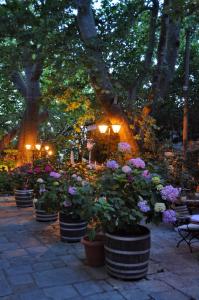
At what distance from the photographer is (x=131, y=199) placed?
4742mm

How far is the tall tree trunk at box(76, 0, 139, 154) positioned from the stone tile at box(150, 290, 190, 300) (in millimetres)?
6769

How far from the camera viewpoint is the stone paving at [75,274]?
4211mm

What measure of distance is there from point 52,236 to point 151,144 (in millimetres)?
5431

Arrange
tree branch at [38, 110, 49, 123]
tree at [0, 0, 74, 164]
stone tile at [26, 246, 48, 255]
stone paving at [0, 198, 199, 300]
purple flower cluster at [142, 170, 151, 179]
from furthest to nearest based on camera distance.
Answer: tree branch at [38, 110, 49, 123] → tree at [0, 0, 74, 164] → stone tile at [26, 246, 48, 255] → purple flower cluster at [142, 170, 151, 179] → stone paving at [0, 198, 199, 300]

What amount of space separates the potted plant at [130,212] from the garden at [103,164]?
15 mm

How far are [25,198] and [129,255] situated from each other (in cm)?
690

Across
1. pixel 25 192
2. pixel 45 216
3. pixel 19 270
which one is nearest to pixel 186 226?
pixel 19 270

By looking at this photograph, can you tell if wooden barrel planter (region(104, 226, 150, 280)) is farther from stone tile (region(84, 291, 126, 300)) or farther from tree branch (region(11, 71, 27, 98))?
tree branch (region(11, 71, 27, 98))

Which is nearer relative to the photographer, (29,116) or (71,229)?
(71,229)

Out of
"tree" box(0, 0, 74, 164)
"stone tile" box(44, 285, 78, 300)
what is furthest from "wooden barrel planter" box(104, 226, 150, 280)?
"tree" box(0, 0, 74, 164)

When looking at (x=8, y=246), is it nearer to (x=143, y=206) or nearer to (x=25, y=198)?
(x=143, y=206)

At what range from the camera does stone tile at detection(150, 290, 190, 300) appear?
13.4ft

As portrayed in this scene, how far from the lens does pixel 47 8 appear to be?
11859 mm

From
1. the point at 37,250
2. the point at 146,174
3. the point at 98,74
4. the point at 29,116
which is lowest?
the point at 37,250
